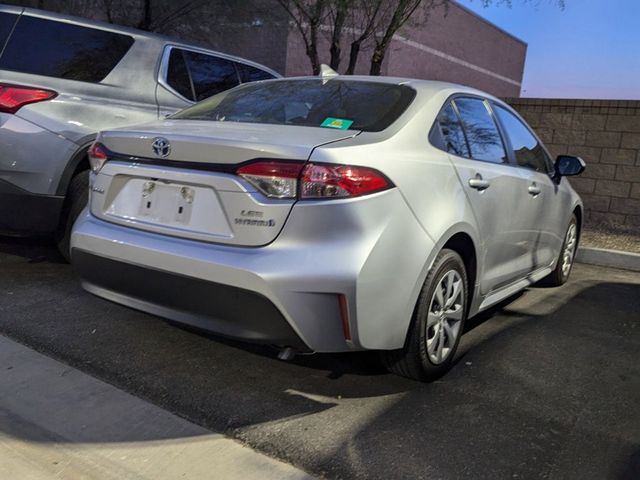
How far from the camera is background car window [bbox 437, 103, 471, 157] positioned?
3385 mm

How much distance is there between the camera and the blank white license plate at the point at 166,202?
2.82 metres

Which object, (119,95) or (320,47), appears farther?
(320,47)

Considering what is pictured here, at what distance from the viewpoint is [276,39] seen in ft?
52.0

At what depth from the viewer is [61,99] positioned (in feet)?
14.1

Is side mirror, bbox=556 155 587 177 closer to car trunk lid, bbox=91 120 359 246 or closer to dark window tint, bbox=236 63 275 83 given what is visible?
car trunk lid, bbox=91 120 359 246

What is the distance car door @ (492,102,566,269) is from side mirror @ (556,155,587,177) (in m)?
0.08

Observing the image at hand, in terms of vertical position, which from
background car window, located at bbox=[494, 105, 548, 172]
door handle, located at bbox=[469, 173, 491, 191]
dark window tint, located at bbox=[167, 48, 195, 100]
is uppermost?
dark window tint, located at bbox=[167, 48, 195, 100]

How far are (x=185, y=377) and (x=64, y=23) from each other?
3.04 metres

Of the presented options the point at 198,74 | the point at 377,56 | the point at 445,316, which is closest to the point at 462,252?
the point at 445,316

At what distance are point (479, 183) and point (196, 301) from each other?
1733 mm

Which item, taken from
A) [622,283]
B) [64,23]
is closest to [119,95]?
[64,23]

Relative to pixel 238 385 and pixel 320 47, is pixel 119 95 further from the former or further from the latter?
pixel 320 47

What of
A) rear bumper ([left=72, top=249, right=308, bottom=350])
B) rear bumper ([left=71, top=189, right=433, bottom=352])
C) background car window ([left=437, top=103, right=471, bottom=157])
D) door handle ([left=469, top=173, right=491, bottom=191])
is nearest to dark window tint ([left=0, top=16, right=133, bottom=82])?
rear bumper ([left=72, top=249, right=308, bottom=350])

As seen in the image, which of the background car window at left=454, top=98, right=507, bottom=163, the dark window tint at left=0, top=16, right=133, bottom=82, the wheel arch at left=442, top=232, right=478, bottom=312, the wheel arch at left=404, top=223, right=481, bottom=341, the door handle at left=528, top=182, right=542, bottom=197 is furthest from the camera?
the dark window tint at left=0, top=16, right=133, bottom=82
